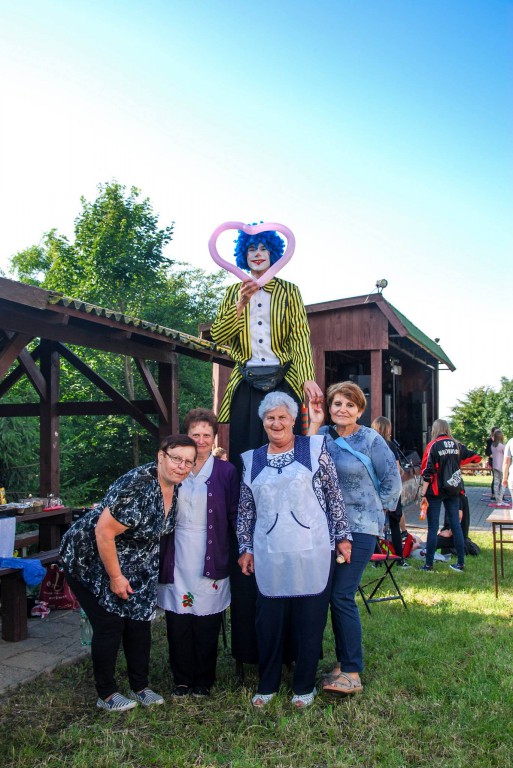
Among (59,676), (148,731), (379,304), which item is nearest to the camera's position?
(148,731)

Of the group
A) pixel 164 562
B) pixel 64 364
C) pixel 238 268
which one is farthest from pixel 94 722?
pixel 64 364

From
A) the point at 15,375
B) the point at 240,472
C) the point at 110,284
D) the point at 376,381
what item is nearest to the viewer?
the point at 240,472

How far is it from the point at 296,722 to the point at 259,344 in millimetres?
1898

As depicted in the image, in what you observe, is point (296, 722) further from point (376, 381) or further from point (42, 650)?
point (376, 381)

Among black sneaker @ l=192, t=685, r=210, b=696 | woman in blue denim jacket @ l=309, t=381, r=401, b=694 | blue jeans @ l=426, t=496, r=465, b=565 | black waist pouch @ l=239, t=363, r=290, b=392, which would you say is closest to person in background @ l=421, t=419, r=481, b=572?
blue jeans @ l=426, t=496, r=465, b=565

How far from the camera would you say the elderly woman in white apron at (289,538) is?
315 cm

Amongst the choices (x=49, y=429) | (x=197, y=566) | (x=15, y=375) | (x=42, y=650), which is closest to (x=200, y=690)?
(x=197, y=566)

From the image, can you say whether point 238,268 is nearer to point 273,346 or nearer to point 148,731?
point 273,346

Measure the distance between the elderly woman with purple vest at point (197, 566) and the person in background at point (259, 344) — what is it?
24 centimetres

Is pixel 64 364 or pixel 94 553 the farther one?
pixel 64 364

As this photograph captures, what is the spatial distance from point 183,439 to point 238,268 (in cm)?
102

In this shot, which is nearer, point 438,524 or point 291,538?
point 291,538

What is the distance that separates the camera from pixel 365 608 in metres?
5.44

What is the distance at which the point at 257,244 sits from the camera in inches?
147
